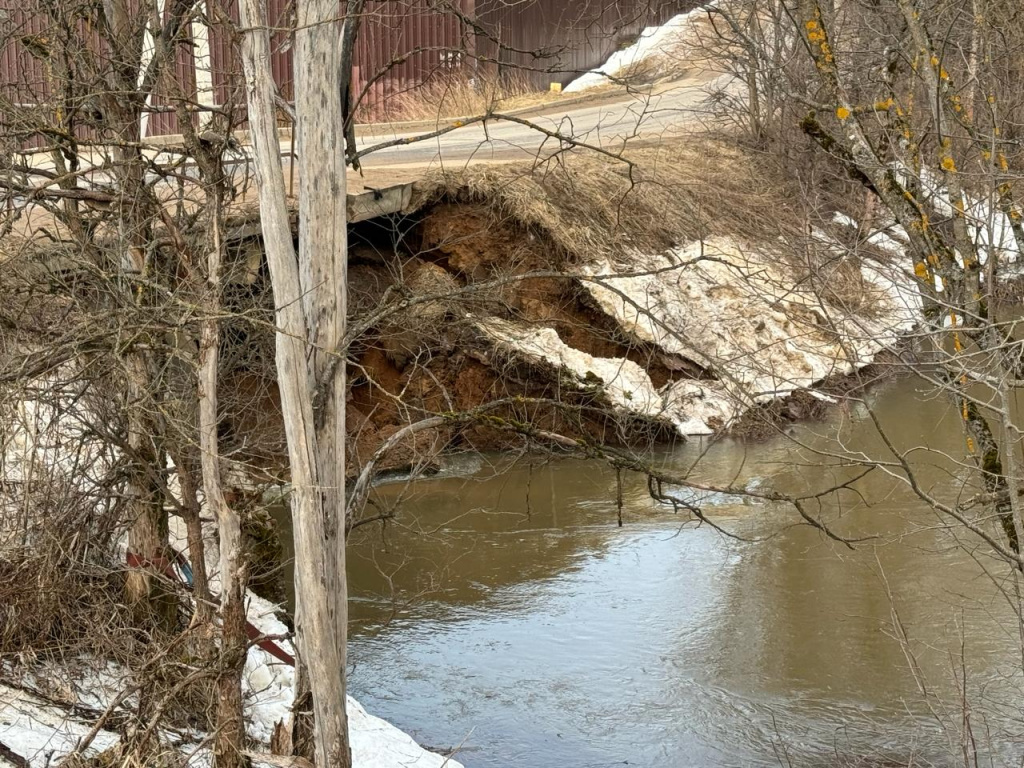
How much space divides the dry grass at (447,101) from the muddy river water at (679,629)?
30.3ft

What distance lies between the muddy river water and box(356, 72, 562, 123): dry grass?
9249 millimetres

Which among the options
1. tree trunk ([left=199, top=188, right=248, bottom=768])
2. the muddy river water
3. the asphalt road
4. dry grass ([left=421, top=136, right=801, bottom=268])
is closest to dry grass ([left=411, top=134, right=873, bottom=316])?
dry grass ([left=421, top=136, right=801, bottom=268])

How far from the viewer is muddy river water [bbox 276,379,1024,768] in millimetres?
8758

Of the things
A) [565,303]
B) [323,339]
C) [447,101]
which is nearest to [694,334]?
[565,303]

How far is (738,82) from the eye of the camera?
2605cm

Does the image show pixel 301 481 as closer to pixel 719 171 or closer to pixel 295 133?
pixel 295 133

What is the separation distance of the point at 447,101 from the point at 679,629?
1379cm

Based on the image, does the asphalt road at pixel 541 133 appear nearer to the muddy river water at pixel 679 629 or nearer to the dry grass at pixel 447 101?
the dry grass at pixel 447 101

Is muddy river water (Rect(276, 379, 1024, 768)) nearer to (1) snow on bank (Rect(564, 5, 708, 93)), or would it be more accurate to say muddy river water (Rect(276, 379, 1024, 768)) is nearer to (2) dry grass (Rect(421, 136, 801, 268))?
(2) dry grass (Rect(421, 136, 801, 268))

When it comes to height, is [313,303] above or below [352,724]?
above

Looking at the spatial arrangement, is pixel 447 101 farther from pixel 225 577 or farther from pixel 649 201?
pixel 225 577

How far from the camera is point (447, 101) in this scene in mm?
21812

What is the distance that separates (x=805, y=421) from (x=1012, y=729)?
808 cm

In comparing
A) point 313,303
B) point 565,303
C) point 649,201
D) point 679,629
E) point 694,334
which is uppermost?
point 649,201
